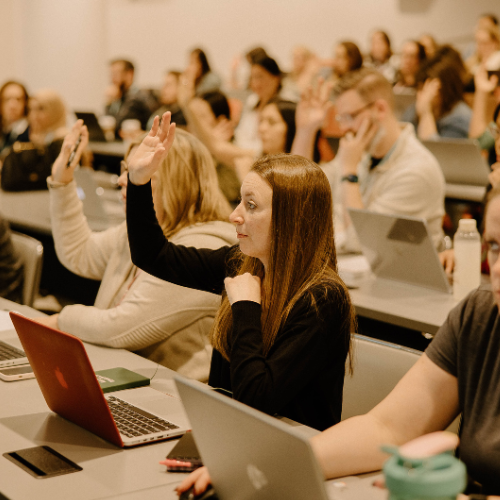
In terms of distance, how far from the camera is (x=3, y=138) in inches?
250

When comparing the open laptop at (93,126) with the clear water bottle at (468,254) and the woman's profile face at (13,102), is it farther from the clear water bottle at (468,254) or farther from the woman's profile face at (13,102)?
the clear water bottle at (468,254)

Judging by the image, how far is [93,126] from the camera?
672cm

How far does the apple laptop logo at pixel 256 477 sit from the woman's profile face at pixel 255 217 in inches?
24.8

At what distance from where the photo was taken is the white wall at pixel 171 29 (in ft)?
30.5

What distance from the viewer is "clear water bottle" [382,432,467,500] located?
764mm

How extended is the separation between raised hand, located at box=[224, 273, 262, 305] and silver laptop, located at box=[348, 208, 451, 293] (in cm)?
95

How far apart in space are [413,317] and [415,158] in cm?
96

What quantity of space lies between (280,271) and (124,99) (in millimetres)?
7780

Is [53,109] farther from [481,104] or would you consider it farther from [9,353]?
[9,353]

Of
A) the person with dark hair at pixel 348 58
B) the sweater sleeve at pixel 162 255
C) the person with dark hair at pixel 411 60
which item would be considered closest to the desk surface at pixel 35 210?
the sweater sleeve at pixel 162 255

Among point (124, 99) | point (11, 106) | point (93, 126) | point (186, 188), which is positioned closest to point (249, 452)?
point (186, 188)

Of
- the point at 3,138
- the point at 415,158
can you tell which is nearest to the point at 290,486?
the point at 415,158

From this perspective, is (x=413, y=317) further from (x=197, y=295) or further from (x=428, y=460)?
(x=428, y=460)

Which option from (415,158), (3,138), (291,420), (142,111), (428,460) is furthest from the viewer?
(142,111)
